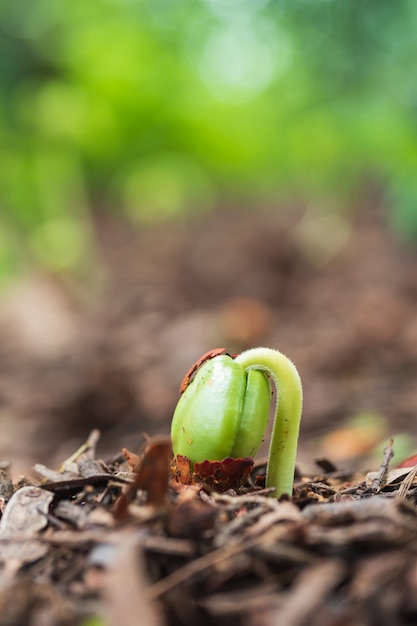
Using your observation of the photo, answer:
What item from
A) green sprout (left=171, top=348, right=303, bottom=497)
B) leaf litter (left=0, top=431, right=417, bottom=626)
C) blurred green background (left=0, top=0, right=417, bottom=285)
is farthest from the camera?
blurred green background (left=0, top=0, right=417, bottom=285)

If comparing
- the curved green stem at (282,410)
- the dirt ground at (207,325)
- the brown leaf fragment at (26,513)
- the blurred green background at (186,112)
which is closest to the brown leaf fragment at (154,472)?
the brown leaf fragment at (26,513)

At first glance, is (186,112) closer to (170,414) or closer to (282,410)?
(170,414)

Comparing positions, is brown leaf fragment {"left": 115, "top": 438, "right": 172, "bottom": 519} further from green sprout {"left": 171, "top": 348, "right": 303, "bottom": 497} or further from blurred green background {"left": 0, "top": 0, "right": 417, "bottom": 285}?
blurred green background {"left": 0, "top": 0, "right": 417, "bottom": 285}

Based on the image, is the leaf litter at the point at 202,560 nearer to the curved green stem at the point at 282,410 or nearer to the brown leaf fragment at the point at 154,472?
the brown leaf fragment at the point at 154,472

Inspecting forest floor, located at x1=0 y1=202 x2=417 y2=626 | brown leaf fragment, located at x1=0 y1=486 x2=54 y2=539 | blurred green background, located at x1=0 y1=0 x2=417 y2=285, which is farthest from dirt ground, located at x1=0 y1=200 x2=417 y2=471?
brown leaf fragment, located at x1=0 y1=486 x2=54 y2=539

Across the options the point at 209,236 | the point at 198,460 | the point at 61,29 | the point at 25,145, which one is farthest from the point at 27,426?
the point at 61,29

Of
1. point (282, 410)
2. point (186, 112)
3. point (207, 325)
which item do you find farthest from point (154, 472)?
point (186, 112)

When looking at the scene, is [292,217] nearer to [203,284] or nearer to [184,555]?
[203,284]
